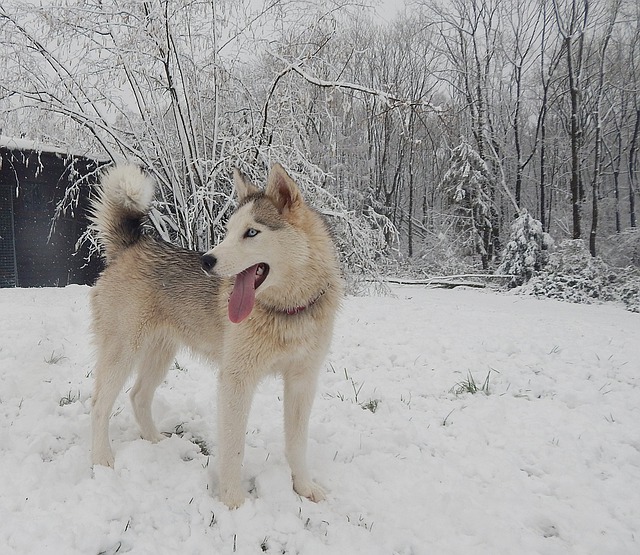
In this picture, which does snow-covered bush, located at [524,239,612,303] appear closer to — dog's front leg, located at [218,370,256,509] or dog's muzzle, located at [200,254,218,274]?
dog's front leg, located at [218,370,256,509]

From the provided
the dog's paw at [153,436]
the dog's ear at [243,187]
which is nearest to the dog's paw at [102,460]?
the dog's paw at [153,436]

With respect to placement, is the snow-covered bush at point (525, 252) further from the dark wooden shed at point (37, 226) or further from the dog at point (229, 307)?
the dog at point (229, 307)

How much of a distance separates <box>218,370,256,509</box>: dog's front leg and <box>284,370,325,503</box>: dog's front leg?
0.29m

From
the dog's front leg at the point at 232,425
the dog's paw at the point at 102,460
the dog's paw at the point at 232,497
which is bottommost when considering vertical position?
the dog's paw at the point at 232,497

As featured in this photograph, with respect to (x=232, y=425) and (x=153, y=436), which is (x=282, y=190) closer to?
(x=232, y=425)

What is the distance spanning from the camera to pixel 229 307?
2.35 m

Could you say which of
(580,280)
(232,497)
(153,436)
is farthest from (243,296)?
(580,280)

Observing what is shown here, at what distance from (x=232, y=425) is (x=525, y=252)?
663 inches

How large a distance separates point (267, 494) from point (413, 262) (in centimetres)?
2414

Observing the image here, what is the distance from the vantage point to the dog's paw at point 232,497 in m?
2.33

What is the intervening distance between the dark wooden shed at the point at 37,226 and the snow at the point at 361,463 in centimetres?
816

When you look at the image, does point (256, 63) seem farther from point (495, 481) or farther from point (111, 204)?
point (495, 481)

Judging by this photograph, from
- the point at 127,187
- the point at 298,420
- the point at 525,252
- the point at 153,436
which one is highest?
the point at 127,187

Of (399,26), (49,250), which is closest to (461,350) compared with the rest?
(49,250)
